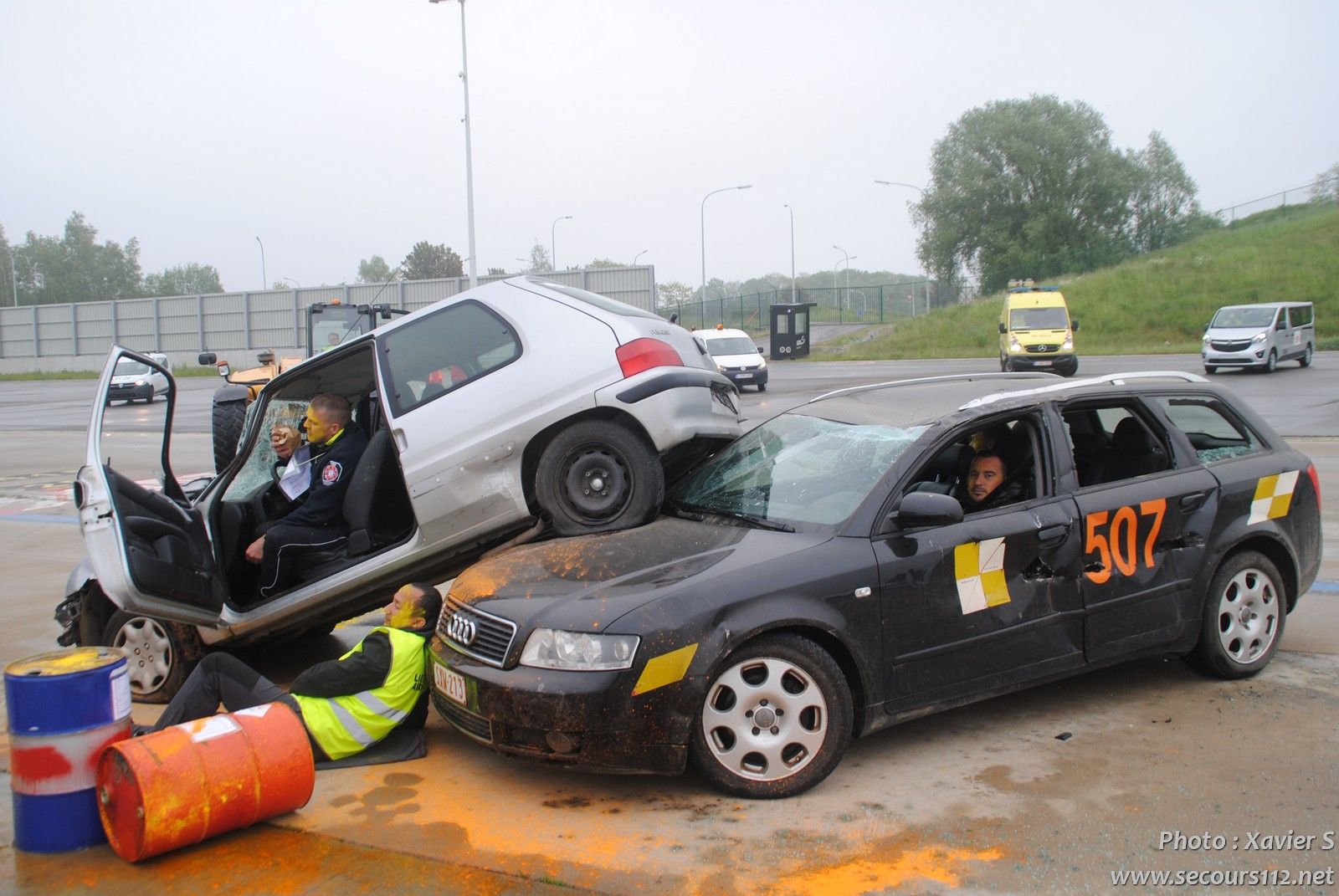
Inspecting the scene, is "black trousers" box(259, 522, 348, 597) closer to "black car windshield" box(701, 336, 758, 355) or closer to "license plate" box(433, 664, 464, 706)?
"license plate" box(433, 664, 464, 706)

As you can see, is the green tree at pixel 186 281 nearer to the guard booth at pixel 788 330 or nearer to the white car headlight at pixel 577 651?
the guard booth at pixel 788 330

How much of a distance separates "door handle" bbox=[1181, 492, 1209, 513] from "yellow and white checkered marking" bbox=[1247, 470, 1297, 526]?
1.00 feet

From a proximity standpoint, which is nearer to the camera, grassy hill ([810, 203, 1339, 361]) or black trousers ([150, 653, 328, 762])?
black trousers ([150, 653, 328, 762])

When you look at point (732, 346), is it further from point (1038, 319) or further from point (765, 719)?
point (765, 719)

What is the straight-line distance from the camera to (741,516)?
475cm

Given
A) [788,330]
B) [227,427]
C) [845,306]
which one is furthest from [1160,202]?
[227,427]

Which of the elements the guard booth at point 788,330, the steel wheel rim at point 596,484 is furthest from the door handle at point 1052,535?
the guard booth at point 788,330

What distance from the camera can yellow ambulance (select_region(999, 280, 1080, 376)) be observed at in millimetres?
29328

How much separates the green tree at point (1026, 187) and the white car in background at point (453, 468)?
6513 centimetres

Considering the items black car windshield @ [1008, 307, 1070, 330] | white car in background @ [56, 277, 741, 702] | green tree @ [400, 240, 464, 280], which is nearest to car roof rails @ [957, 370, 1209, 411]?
white car in background @ [56, 277, 741, 702]

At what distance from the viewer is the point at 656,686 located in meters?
3.80

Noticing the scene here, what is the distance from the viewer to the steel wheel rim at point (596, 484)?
538 centimetres

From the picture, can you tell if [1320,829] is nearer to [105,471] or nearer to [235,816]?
[235,816]

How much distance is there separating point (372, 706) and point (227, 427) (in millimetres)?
6351
